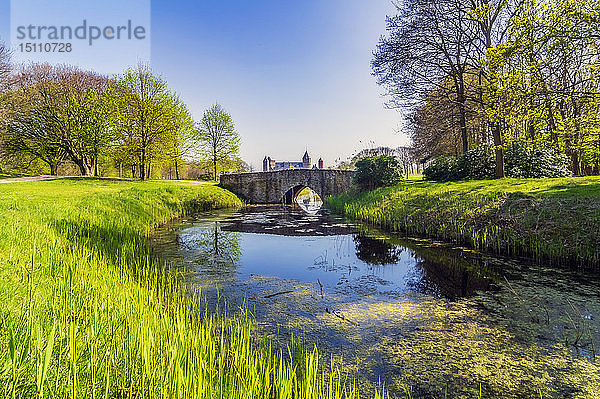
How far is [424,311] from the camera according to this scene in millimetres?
4438

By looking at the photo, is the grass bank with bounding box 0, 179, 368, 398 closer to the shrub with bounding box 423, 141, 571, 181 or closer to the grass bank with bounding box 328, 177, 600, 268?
the grass bank with bounding box 328, 177, 600, 268

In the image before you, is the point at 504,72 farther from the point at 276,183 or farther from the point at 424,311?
the point at 276,183

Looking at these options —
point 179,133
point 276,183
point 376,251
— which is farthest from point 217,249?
point 179,133

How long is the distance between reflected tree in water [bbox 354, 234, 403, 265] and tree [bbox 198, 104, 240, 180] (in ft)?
86.2

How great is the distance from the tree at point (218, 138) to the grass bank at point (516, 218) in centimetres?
2499

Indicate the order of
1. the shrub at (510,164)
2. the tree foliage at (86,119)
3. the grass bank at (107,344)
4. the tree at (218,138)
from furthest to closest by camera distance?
the tree at (218,138)
the tree foliage at (86,119)
the shrub at (510,164)
the grass bank at (107,344)

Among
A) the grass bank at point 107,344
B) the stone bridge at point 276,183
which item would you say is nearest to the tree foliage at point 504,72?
Answer: the stone bridge at point 276,183

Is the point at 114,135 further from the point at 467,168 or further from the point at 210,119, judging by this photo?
the point at 467,168

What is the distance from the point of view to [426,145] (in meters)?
22.3

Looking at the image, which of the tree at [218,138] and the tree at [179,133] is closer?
the tree at [179,133]

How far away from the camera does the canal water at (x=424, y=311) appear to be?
2.93 m

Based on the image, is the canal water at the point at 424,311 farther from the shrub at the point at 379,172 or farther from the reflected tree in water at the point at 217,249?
the shrub at the point at 379,172

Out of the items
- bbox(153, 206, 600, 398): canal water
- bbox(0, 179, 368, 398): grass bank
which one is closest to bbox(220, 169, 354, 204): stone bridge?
bbox(153, 206, 600, 398): canal water

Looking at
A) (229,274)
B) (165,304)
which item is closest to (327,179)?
(229,274)
